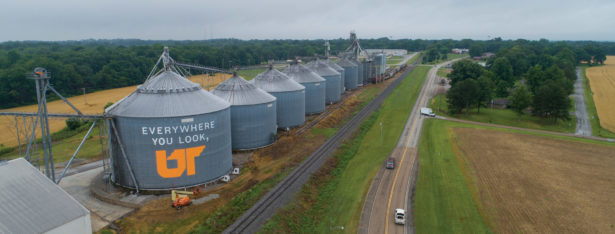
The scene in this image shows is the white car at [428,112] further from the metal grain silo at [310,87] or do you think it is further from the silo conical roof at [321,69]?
the silo conical roof at [321,69]

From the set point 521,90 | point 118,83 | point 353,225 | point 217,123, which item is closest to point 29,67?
point 118,83

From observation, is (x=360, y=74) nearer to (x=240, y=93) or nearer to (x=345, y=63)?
(x=345, y=63)

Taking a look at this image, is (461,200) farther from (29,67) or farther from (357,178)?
(29,67)

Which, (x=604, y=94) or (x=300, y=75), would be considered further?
(x=604, y=94)

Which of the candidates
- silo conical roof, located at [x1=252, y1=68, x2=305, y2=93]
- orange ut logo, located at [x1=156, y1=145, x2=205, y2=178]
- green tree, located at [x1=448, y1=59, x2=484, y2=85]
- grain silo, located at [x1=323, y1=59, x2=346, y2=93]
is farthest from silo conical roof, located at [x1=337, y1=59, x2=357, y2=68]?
orange ut logo, located at [x1=156, y1=145, x2=205, y2=178]

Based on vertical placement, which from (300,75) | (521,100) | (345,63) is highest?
(345,63)

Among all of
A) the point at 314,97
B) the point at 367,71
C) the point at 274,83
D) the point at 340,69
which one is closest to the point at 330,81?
the point at 314,97

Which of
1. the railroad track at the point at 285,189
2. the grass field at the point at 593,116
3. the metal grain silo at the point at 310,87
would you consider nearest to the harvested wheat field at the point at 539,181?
the grass field at the point at 593,116
